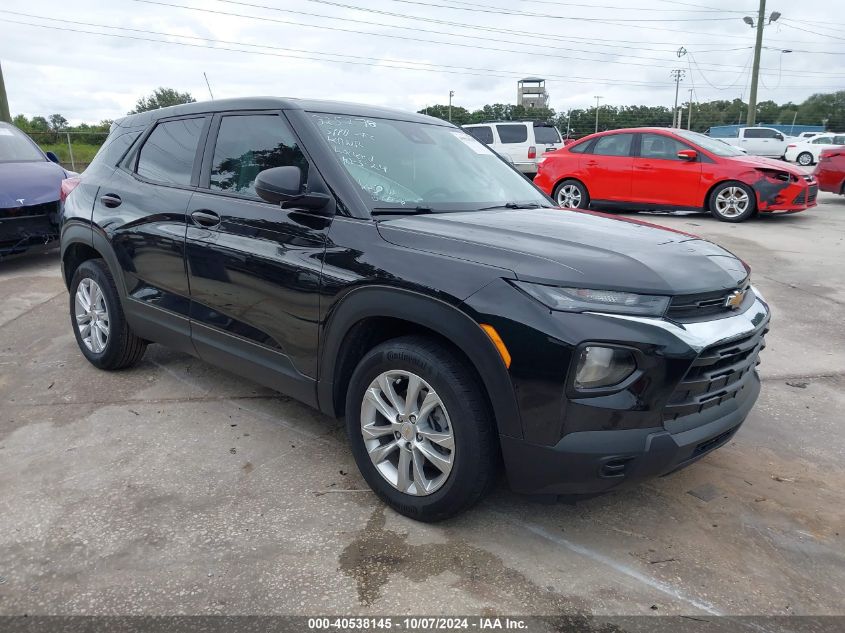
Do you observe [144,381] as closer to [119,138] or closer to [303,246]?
[119,138]

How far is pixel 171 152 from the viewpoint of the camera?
381cm

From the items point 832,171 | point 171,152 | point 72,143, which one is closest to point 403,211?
point 171,152

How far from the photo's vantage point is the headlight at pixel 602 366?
218cm

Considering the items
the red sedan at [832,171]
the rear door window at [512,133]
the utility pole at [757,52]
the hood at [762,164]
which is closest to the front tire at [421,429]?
the hood at [762,164]

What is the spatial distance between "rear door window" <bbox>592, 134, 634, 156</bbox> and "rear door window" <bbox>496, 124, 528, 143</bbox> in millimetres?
5601

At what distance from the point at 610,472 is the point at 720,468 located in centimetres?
128

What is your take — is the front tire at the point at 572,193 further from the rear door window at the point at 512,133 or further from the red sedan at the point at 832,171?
the red sedan at the point at 832,171

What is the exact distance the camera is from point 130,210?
12.8 ft

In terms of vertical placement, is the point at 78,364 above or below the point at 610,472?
below

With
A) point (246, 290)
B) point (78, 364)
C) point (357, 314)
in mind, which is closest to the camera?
point (357, 314)

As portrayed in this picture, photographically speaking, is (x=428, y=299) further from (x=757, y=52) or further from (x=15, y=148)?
(x=757, y=52)

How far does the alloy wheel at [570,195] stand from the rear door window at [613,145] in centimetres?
75

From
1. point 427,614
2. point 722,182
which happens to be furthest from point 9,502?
point 722,182

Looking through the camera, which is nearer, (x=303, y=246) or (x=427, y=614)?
(x=427, y=614)
